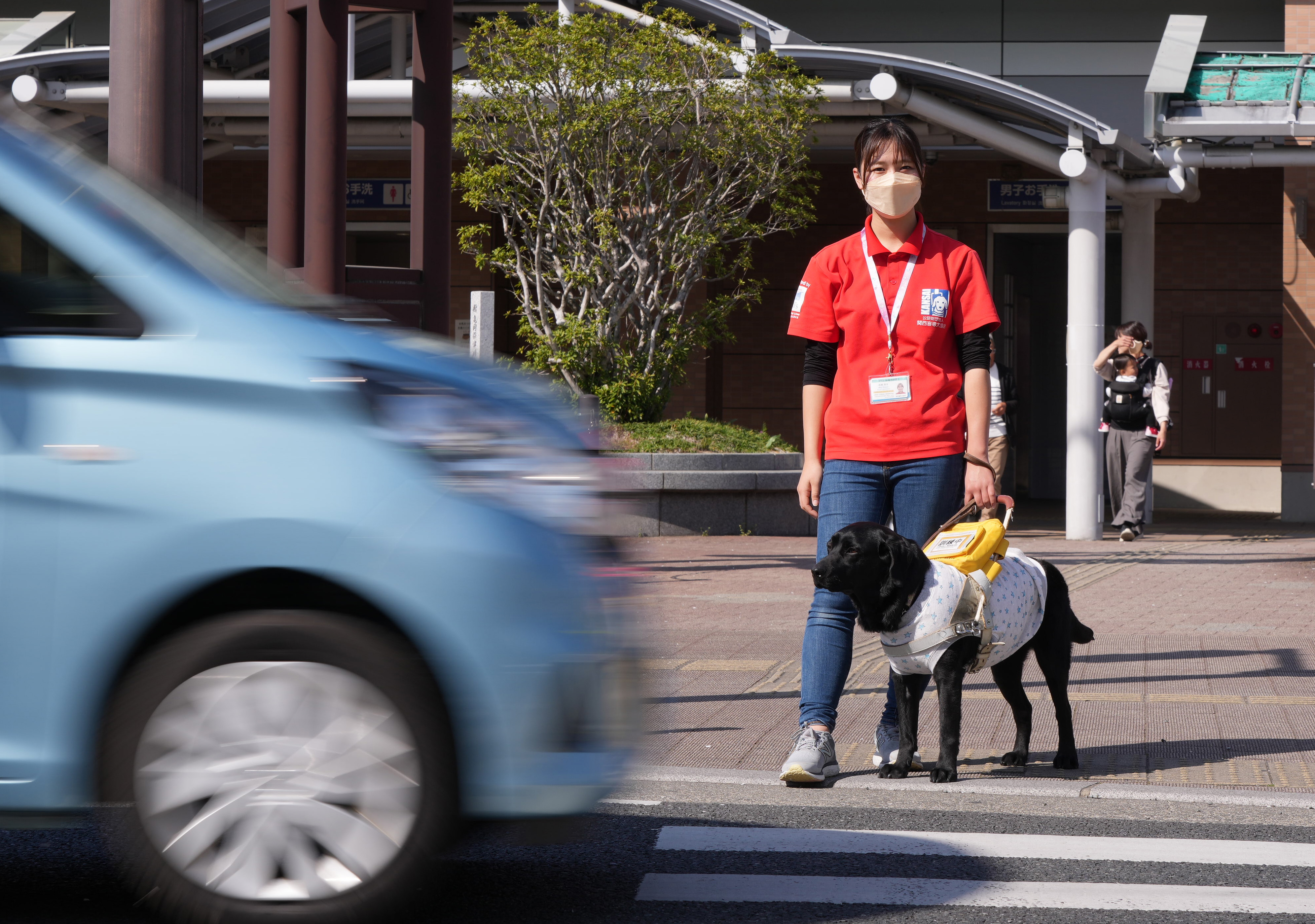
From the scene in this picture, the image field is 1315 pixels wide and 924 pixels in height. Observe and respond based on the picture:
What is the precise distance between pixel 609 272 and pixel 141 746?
12519 millimetres

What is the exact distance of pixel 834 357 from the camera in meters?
5.26

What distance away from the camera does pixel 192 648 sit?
10.2ft

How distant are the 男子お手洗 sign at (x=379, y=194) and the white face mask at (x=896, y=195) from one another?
1791 centimetres

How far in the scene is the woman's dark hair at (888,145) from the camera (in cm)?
512

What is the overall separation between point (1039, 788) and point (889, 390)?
131cm

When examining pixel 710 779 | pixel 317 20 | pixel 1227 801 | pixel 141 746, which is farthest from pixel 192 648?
pixel 317 20

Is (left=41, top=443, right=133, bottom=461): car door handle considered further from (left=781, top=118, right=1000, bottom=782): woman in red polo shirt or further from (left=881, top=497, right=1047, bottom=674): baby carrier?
(left=881, top=497, right=1047, bottom=674): baby carrier

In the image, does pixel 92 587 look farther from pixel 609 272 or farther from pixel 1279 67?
pixel 1279 67

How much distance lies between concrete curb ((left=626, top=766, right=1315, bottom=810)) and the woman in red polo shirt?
0.47 ft

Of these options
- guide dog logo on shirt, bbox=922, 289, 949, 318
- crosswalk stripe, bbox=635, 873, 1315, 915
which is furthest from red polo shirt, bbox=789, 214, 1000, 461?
crosswalk stripe, bbox=635, 873, 1315, 915

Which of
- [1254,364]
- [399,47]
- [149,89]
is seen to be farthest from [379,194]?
[149,89]

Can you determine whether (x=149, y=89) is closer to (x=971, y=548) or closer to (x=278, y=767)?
(x=971, y=548)

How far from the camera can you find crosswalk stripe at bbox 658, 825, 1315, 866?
13.9 feet

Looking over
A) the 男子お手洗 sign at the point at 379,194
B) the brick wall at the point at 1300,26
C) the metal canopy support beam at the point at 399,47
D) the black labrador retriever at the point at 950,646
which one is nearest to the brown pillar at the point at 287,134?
the black labrador retriever at the point at 950,646
